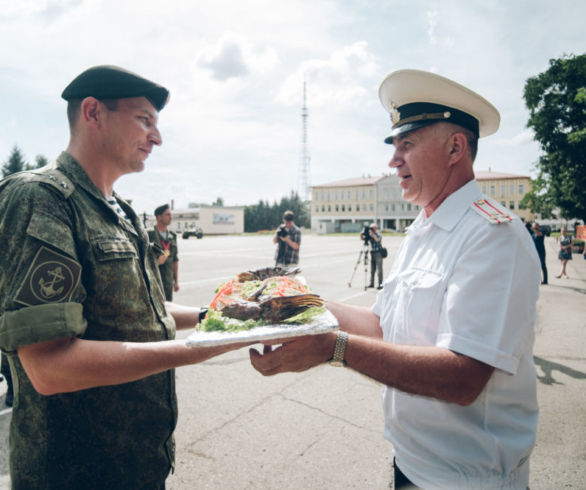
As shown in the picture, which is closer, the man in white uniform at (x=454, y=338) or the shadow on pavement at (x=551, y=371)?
the man in white uniform at (x=454, y=338)

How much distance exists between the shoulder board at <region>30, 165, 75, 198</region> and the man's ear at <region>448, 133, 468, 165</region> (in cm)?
178

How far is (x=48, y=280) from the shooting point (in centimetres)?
128

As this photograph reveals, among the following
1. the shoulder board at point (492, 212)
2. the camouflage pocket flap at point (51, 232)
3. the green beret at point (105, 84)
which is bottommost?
the camouflage pocket flap at point (51, 232)

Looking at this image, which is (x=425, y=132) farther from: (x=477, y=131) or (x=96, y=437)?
(x=96, y=437)

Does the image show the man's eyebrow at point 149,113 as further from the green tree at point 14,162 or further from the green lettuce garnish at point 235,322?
the green tree at point 14,162

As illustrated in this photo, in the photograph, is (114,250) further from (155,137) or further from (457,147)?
(457,147)

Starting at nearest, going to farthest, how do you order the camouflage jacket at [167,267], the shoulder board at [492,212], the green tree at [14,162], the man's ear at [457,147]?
the shoulder board at [492,212] → the man's ear at [457,147] → the camouflage jacket at [167,267] → the green tree at [14,162]

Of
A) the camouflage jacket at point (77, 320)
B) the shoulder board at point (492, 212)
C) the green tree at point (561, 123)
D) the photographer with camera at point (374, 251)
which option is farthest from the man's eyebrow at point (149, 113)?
the green tree at point (561, 123)

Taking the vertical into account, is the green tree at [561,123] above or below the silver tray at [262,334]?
above

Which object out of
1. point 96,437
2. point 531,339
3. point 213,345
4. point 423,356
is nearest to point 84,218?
point 213,345

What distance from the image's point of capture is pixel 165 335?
1788 millimetres

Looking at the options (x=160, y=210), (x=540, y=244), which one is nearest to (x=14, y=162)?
(x=160, y=210)

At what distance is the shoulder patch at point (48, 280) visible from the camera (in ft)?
4.09

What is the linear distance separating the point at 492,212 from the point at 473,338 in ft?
1.88
